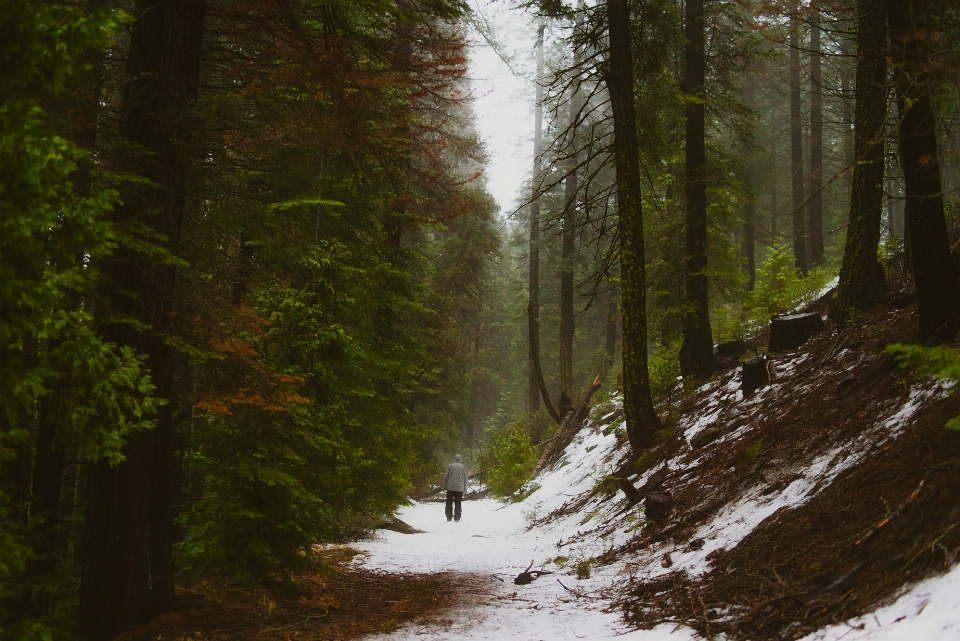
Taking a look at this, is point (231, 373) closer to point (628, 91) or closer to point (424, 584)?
point (424, 584)

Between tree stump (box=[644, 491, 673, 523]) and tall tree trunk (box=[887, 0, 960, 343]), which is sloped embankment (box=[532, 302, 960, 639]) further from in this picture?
tall tree trunk (box=[887, 0, 960, 343])

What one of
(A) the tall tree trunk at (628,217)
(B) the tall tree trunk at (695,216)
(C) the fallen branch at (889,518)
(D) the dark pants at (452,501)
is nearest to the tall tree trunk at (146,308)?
(C) the fallen branch at (889,518)

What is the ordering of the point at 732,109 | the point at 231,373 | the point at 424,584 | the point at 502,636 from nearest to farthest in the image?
the point at 502,636, the point at 231,373, the point at 424,584, the point at 732,109

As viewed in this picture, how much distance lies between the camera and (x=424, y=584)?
301 inches

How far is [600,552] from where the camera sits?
852 centimetres

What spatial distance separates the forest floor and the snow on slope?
0.02 meters

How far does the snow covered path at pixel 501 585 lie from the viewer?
523 centimetres

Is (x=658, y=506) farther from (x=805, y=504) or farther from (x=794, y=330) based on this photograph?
(x=794, y=330)

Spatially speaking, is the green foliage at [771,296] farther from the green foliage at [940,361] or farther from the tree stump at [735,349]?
the green foliage at [940,361]

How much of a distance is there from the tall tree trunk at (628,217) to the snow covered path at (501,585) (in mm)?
3029

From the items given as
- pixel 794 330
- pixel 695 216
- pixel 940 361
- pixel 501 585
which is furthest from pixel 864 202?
pixel 501 585

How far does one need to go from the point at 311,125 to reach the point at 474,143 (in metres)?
10.2

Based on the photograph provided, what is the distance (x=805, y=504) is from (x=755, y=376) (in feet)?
15.5

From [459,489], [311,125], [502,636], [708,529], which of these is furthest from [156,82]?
[459,489]
